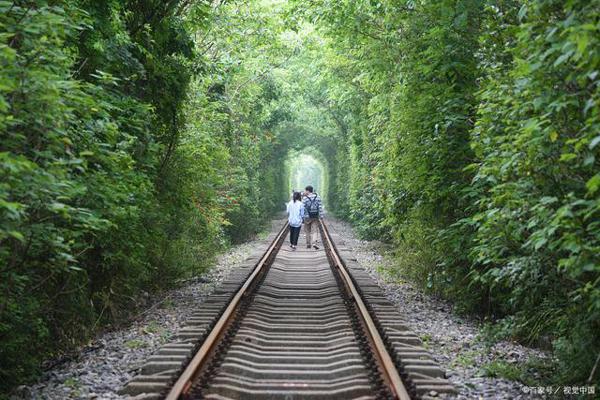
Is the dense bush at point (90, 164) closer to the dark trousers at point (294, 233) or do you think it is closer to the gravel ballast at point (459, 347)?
the gravel ballast at point (459, 347)

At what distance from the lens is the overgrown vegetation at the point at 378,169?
14.9 feet

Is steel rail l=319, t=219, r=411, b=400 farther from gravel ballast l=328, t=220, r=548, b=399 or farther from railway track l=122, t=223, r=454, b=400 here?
gravel ballast l=328, t=220, r=548, b=399

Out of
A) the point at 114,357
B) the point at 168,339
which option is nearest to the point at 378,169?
the point at 168,339

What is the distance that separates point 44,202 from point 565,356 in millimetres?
4725

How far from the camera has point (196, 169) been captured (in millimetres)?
11398

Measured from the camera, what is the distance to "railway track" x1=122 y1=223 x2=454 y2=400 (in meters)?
5.26

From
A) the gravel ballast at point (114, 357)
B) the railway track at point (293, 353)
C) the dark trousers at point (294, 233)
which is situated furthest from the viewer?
the dark trousers at point (294, 233)

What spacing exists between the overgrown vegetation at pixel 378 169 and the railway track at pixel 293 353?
125 cm

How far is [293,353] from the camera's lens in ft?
21.5

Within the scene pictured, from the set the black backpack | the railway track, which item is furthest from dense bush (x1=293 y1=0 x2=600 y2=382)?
the black backpack

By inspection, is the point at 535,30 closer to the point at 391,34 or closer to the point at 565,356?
the point at 565,356

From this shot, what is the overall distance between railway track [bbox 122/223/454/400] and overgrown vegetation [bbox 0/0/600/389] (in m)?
1.25

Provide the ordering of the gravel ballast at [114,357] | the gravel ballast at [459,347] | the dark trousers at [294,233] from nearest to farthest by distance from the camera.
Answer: the gravel ballast at [114,357]
the gravel ballast at [459,347]
the dark trousers at [294,233]

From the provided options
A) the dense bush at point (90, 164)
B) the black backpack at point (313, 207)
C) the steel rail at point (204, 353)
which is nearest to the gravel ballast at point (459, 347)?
the steel rail at point (204, 353)
